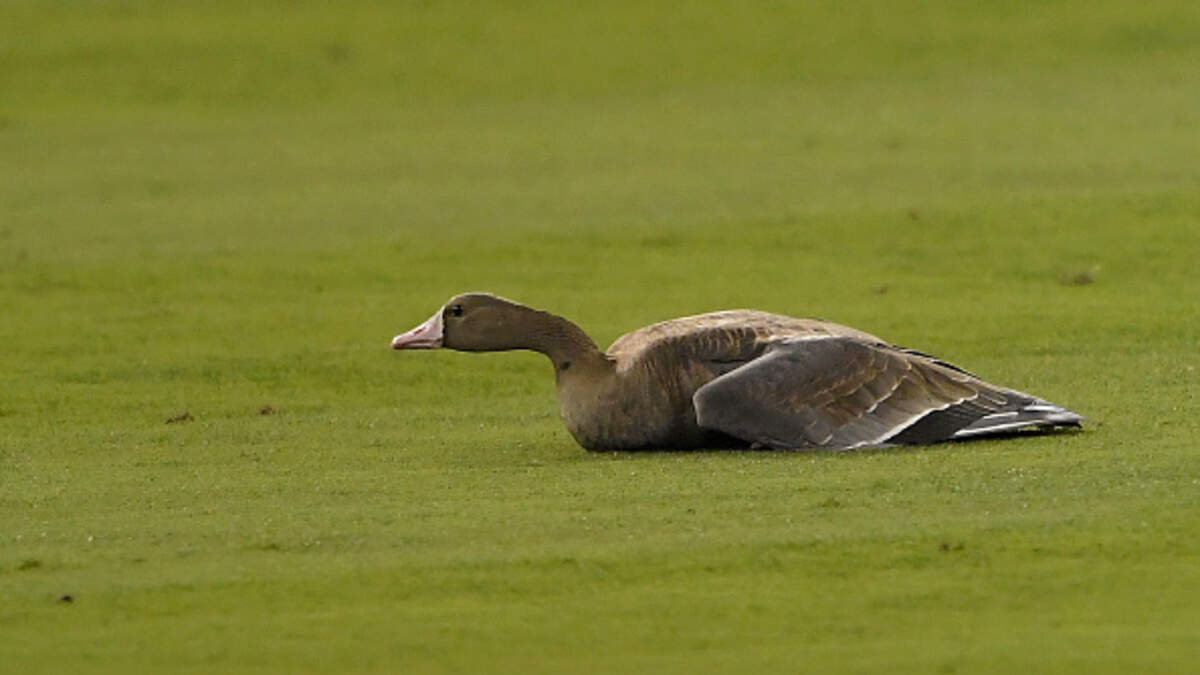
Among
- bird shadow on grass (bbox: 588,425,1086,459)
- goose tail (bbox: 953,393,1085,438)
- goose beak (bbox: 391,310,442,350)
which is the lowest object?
bird shadow on grass (bbox: 588,425,1086,459)

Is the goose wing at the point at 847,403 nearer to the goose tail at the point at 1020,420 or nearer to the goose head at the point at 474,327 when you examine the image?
the goose tail at the point at 1020,420

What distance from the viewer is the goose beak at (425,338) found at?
1129cm

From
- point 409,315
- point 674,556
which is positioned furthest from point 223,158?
point 674,556

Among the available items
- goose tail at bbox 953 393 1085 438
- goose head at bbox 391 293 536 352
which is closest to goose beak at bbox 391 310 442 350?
goose head at bbox 391 293 536 352

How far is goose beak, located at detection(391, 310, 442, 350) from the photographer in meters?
11.3

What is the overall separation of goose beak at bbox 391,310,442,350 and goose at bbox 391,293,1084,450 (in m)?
0.45

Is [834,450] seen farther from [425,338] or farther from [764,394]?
[425,338]

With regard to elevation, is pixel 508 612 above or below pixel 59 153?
below

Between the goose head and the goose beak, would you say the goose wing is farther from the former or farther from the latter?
the goose beak

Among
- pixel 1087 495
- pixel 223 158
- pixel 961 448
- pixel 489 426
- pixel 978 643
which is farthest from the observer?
pixel 223 158

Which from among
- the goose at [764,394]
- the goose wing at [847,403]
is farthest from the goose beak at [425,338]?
the goose wing at [847,403]

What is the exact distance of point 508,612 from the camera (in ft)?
25.8

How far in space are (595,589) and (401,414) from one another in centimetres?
519

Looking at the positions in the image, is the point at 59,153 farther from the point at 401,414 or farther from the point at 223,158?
the point at 401,414
